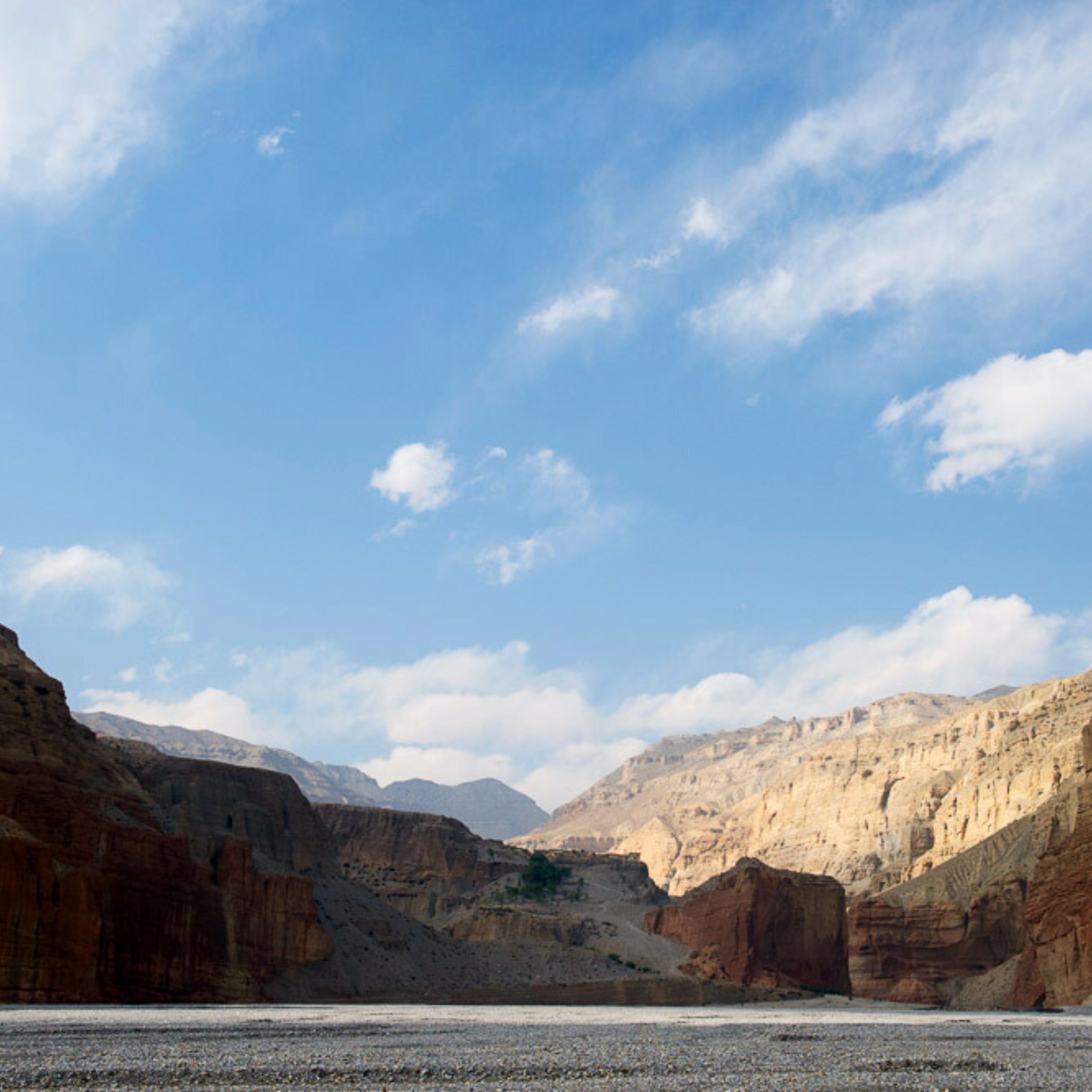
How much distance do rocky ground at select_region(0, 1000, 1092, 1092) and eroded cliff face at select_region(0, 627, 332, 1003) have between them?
33.7 feet

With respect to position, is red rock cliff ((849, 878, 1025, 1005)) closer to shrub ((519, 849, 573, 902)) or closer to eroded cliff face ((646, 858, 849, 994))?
eroded cliff face ((646, 858, 849, 994))

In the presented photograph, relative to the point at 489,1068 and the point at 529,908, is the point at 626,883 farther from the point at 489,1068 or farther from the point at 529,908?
the point at 489,1068

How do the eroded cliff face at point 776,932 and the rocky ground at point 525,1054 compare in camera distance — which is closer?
the rocky ground at point 525,1054

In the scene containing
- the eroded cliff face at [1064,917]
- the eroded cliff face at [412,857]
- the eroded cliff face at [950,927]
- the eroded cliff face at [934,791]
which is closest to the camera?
the eroded cliff face at [1064,917]

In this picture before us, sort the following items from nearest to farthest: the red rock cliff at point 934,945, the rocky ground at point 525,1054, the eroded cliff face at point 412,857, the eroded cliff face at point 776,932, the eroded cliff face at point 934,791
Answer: the rocky ground at point 525,1054 < the eroded cliff face at point 776,932 < the red rock cliff at point 934,945 < the eroded cliff face at point 412,857 < the eroded cliff face at point 934,791

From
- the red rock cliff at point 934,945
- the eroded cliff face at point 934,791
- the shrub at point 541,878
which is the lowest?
the red rock cliff at point 934,945

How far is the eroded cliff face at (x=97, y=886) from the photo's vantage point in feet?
139

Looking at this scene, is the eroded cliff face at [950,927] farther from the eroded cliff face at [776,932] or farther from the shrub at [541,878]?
the shrub at [541,878]

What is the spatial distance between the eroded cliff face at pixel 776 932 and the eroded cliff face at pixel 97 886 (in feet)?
125

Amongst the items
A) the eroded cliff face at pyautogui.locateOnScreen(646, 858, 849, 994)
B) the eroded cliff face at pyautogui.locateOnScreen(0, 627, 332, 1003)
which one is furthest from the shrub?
the eroded cliff face at pyautogui.locateOnScreen(0, 627, 332, 1003)

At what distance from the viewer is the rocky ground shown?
1525 centimetres

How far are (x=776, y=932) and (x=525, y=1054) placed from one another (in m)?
73.0

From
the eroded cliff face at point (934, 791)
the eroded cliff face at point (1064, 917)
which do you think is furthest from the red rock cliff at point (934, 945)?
the eroded cliff face at point (1064, 917)

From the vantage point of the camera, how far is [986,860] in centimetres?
10775
